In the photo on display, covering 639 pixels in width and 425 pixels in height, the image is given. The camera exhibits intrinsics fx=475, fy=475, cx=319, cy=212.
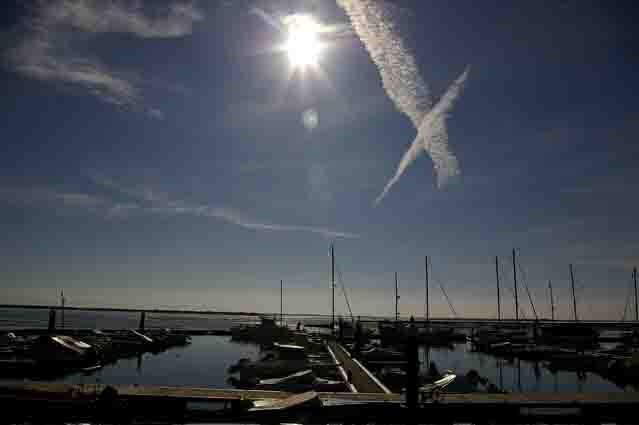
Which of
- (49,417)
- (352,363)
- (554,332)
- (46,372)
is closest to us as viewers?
(49,417)

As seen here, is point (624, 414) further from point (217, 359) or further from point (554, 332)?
point (554, 332)

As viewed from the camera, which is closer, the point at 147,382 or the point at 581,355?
the point at 147,382

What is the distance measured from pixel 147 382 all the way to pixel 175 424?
987 inches

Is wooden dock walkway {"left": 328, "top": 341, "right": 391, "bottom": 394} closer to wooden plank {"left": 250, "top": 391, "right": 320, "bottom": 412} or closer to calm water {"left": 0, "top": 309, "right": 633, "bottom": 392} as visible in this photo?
wooden plank {"left": 250, "top": 391, "right": 320, "bottom": 412}

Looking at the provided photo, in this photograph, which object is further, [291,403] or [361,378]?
[361,378]

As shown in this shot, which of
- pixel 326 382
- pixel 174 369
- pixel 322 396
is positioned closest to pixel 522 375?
pixel 326 382

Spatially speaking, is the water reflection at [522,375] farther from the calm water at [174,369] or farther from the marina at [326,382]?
the calm water at [174,369]

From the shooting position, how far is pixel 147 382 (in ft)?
137

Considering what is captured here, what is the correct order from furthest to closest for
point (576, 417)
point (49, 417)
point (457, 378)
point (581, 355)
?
point (581, 355) → point (457, 378) → point (576, 417) → point (49, 417)

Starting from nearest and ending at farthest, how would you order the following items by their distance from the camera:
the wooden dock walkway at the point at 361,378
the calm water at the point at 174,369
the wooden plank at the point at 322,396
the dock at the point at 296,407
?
the dock at the point at 296,407, the wooden plank at the point at 322,396, the wooden dock walkway at the point at 361,378, the calm water at the point at 174,369

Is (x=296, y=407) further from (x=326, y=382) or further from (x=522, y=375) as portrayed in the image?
(x=522, y=375)

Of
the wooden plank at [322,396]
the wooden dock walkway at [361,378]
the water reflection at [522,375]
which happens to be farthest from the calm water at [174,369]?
the water reflection at [522,375]

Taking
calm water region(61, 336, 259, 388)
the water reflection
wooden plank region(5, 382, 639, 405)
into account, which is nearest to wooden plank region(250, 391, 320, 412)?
wooden plank region(5, 382, 639, 405)

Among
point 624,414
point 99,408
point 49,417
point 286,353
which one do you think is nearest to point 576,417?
point 624,414
